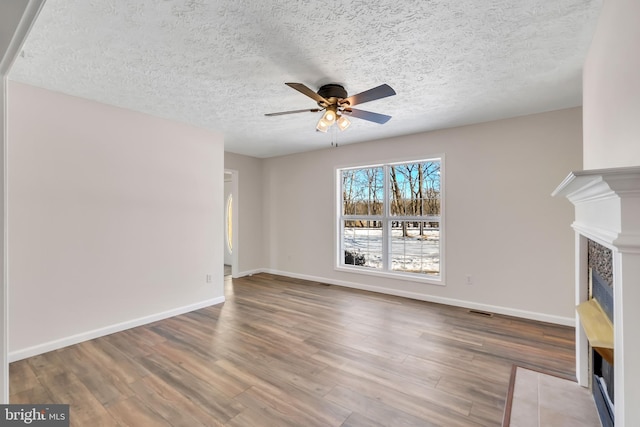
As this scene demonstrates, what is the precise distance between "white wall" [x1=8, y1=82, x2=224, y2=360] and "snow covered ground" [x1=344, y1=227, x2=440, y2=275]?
252cm

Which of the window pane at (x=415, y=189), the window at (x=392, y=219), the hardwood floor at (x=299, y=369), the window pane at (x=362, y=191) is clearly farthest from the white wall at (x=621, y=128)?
the window pane at (x=362, y=191)

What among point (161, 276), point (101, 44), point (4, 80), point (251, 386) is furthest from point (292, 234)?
point (4, 80)

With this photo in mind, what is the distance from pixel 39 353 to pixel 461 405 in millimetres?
3673

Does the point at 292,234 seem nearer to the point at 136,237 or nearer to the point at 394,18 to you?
the point at 136,237

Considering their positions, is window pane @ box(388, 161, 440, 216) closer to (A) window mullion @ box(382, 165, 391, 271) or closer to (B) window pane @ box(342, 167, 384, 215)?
(A) window mullion @ box(382, 165, 391, 271)

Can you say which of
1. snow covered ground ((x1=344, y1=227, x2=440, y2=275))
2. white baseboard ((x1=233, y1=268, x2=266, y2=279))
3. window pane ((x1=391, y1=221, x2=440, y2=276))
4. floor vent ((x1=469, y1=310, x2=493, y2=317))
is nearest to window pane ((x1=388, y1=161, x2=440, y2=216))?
window pane ((x1=391, y1=221, x2=440, y2=276))

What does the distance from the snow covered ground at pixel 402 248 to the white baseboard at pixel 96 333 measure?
266 cm

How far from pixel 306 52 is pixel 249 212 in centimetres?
426

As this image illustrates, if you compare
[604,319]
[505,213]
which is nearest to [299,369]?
[604,319]

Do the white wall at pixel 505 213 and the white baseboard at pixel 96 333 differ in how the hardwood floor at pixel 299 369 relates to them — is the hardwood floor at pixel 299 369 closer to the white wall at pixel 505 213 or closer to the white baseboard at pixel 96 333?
the white baseboard at pixel 96 333

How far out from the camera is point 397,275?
451cm

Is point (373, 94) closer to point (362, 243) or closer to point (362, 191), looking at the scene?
point (362, 191)

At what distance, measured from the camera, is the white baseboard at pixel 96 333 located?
99.7 inches

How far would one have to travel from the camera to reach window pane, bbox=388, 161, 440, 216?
429 centimetres
